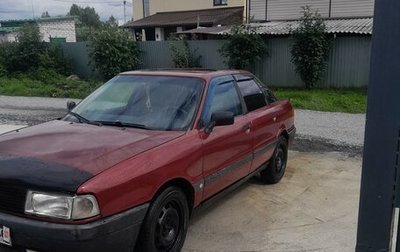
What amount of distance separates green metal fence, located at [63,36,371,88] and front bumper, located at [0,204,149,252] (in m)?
14.5

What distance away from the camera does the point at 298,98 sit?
14.4 m

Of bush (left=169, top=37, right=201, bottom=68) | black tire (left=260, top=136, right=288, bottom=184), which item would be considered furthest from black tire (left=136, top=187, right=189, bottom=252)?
bush (left=169, top=37, right=201, bottom=68)

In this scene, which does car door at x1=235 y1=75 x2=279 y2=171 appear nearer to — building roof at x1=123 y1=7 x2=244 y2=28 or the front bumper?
the front bumper

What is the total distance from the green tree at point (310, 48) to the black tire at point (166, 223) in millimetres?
12945

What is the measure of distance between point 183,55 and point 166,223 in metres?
15.6

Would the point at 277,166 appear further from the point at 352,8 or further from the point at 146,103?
the point at 352,8

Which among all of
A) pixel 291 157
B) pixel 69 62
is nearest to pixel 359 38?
pixel 291 157

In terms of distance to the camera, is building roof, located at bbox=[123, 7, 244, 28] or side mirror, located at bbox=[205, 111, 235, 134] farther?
building roof, located at bbox=[123, 7, 244, 28]

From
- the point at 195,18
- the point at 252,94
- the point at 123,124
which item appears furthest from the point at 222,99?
the point at 195,18

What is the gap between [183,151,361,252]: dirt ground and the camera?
421 cm

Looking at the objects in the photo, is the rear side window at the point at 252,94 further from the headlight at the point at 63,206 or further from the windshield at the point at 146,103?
the headlight at the point at 63,206

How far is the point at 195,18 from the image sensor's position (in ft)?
101

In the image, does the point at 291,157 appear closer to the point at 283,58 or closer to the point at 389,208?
the point at 389,208

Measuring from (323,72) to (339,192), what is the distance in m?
11.5
